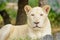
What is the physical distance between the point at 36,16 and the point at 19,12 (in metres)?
0.34

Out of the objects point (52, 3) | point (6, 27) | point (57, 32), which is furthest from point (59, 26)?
point (6, 27)

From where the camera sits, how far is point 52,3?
110 inches

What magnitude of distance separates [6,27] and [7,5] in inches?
12.4

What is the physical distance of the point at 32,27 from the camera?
8.20ft

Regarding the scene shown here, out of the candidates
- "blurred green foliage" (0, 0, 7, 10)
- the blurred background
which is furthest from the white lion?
"blurred green foliage" (0, 0, 7, 10)

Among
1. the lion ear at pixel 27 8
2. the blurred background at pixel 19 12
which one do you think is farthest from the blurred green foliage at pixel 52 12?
the lion ear at pixel 27 8

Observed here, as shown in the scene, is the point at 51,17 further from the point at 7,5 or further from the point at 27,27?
the point at 7,5

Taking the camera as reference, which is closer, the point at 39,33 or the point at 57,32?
the point at 39,33

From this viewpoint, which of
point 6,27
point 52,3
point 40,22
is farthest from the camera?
point 52,3

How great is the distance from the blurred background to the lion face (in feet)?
0.57

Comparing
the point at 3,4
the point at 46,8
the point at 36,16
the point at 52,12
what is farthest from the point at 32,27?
the point at 3,4

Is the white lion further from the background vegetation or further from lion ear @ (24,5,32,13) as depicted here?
the background vegetation

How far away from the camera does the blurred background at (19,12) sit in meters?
2.71

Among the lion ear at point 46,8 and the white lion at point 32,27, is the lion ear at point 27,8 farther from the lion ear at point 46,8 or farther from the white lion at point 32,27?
the lion ear at point 46,8
